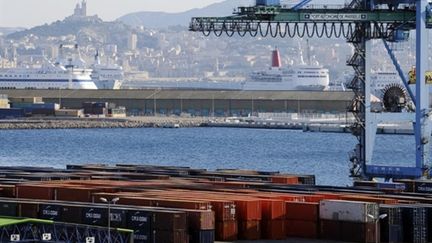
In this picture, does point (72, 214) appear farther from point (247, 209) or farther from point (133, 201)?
point (247, 209)

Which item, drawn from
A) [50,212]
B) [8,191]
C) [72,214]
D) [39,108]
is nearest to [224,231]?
[72,214]

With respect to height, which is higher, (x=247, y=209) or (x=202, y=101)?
(x=247, y=209)

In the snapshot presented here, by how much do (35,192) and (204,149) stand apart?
76.1m

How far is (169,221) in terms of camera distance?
4003 cm

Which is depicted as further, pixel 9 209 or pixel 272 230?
pixel 272 230

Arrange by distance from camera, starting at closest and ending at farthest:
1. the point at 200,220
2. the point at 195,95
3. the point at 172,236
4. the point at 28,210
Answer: the point at 172,236
the point at 200,220
the point at 28,210
the point at 195,95

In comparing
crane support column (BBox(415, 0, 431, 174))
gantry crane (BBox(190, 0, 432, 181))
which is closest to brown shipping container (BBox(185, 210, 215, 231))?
gantry crane (BBox(190, 0, 432, 181))

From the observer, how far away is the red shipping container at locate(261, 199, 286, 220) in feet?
144

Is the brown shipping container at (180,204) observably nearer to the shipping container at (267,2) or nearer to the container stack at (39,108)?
the shipping container at (267,2)

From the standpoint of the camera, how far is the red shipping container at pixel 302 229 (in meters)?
44.1

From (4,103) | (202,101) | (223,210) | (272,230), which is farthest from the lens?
(202,101)

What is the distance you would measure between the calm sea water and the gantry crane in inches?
770

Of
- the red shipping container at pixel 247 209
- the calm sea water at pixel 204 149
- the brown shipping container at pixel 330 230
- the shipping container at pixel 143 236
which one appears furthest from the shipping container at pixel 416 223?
the calm sea water at pixel 204 149

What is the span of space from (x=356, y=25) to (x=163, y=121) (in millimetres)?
115552
